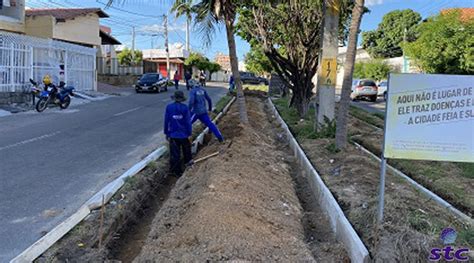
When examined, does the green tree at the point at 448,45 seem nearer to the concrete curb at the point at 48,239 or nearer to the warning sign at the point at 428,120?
the warning sign at the point at 428,120

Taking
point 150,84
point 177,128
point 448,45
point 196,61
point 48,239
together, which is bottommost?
point 48,239

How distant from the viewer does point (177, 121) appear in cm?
868

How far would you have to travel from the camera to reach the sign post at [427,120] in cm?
489

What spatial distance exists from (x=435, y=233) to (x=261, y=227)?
6.11 ft

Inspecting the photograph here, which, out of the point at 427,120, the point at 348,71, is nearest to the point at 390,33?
the point at 348,71

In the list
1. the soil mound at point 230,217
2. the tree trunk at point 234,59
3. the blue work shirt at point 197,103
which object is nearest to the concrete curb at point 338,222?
the soil mound at point 230,217

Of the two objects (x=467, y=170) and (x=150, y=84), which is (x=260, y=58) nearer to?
(x=150, y=84)

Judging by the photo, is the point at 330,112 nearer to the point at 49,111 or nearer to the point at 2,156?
the point at 2,156

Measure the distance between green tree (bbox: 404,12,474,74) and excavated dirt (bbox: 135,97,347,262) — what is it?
24461 mm

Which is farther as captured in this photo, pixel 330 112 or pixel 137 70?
pixel 137 70

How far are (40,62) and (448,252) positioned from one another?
23104 millimetres

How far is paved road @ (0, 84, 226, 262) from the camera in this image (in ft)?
18.7

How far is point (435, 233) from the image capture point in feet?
16.3

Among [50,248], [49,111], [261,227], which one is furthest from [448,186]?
[49,111]
